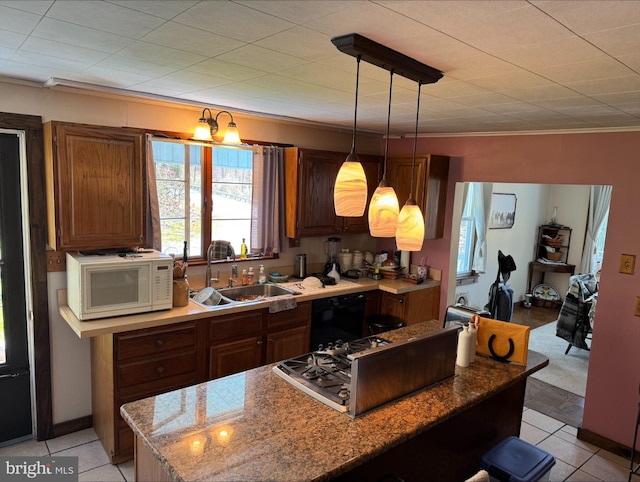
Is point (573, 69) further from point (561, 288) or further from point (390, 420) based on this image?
point (561, 288)

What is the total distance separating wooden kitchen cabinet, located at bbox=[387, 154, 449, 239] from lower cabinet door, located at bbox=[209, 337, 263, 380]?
6.51 ft

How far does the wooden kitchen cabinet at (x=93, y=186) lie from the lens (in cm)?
276

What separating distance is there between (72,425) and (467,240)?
511cm

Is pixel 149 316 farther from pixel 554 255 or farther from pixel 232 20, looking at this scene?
pixel 554 255

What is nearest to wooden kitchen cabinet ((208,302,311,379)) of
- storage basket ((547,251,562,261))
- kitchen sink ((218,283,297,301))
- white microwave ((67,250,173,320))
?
kitchen sink ((218,283,297,301))

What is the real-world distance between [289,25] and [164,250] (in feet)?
8.24

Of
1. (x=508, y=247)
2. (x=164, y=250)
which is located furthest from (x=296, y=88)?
(x=508, y=247)

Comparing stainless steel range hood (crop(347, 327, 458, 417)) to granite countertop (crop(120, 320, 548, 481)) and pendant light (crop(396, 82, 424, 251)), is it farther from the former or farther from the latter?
pendant light (crop(396, 82, 424, 251))

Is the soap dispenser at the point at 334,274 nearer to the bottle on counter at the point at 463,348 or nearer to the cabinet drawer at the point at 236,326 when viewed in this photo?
the cabinet drawer at the point at 236,326

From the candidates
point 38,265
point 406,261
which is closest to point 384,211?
point 38,265

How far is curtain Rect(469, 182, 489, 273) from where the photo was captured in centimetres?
624

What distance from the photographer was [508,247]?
22.6 feet

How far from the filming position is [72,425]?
10.8ft

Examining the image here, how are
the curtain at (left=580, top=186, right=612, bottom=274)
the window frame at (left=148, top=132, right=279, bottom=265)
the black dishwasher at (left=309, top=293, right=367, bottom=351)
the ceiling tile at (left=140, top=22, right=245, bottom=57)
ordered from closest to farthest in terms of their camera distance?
the ceiling tile at (left=140, top=22, right=245, bottom=57) → the window frame at (left=148, top=132, right=279, bottom=265) → the black dishwasher at (left=309, top=293, right=367, bottom=351) → the curtain at (left=580, top=186, right=612, bottom=274)
